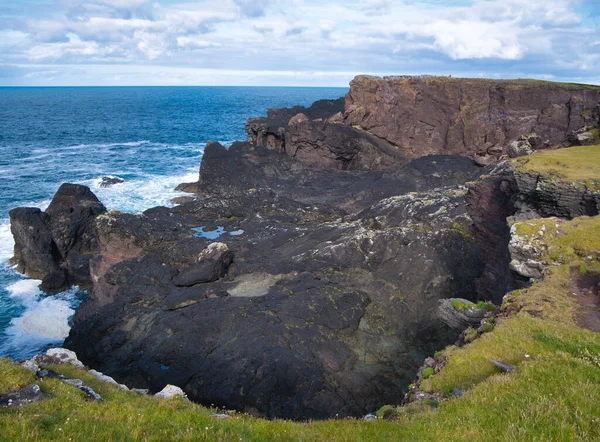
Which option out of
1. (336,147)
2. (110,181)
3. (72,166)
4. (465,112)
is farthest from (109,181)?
(465,112)

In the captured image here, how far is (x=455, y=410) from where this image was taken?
36.1ft

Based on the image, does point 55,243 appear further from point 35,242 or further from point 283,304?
point 283,304

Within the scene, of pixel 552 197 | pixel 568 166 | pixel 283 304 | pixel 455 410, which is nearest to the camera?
pixel 455 410

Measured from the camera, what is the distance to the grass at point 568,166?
22.6 meters

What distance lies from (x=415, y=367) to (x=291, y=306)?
7.18 m

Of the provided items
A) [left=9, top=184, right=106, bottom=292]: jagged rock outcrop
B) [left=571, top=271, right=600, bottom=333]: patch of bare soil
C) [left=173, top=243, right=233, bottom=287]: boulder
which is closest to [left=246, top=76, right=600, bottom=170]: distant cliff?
[left=9, top=184, right=106, bottom=292]: jagged rock outcrop

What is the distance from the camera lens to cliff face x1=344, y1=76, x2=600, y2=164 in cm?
5844

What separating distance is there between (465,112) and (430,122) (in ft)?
15.9

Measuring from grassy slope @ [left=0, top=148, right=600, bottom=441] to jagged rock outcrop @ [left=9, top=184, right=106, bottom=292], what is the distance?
28.7 m

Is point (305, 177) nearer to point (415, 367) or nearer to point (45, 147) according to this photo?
point (415, 367)

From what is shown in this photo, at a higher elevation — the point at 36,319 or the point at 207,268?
the point at 207,268

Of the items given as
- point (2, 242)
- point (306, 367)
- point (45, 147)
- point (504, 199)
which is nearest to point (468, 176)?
point (504, 199)

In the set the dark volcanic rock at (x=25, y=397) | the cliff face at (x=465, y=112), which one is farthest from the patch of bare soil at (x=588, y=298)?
the cliff face at (x=465, y=112)

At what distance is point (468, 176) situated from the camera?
168 feet
